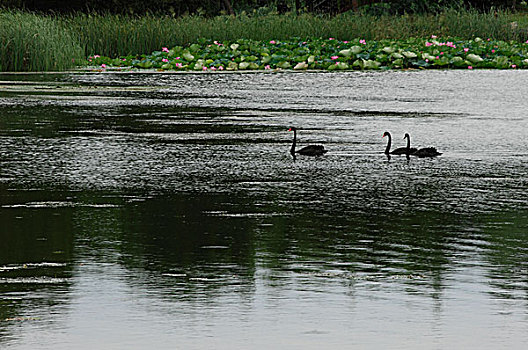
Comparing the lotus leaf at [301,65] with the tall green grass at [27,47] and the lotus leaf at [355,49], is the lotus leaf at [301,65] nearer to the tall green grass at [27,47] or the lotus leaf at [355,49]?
the lotus leaf at [355,49]

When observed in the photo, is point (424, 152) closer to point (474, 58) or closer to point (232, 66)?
point (232, 66)

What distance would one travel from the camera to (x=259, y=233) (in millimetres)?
6949

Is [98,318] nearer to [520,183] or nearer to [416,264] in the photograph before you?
[416,264]

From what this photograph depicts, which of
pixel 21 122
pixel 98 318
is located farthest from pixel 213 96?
pixel 98 318

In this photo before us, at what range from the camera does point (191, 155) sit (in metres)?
11.3

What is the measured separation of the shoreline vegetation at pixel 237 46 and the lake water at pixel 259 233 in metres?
11.6

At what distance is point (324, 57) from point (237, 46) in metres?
2.58

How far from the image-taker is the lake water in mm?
4723

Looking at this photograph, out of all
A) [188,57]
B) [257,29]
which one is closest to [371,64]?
[188,57]

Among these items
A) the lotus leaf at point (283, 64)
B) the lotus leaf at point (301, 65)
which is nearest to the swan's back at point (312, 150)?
the lotus leaf at point (301, 65)

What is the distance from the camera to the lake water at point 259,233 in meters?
4.72

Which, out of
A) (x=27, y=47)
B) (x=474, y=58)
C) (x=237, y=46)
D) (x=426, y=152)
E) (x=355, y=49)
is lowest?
(x=426, y=152)

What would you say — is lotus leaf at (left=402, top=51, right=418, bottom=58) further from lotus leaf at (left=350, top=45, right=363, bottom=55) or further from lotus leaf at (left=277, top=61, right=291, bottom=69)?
lotus leaf at (left=277, top=61, right=291, bottom=69)

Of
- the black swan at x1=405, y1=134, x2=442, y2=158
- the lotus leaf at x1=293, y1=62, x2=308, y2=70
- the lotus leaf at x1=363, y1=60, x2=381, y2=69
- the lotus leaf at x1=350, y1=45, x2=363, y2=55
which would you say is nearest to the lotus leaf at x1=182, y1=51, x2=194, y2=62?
the lotus leaf at x1=293, y1=62, x2=308, y2=70
